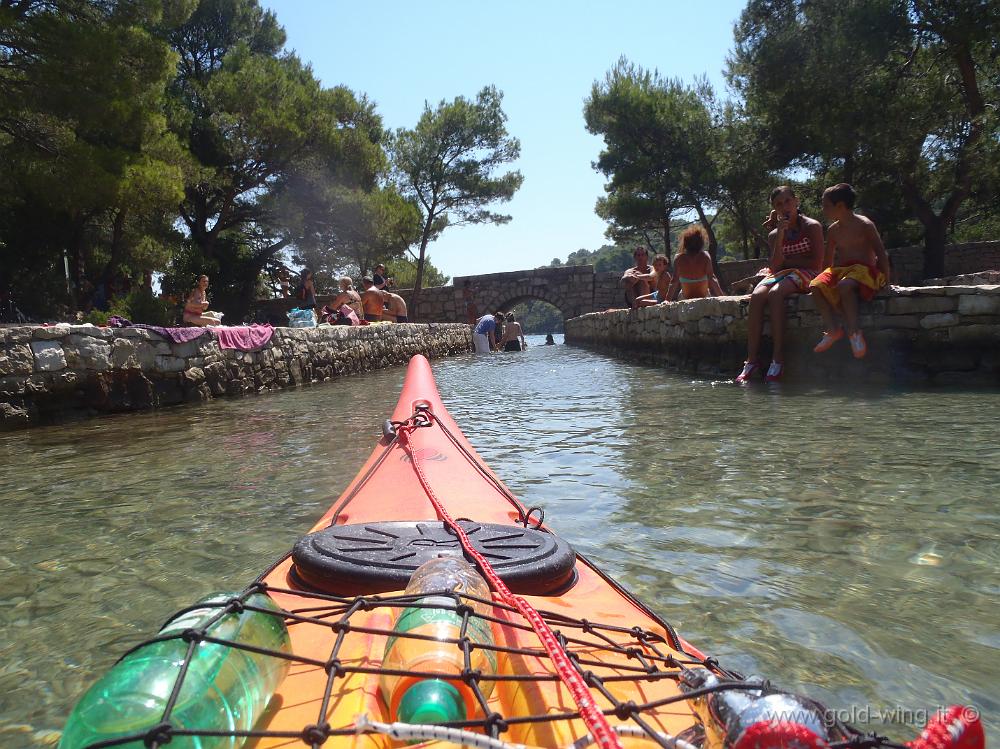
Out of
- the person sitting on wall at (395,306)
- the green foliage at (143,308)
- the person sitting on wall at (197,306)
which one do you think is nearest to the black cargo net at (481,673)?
the person sitting on wall at (197,306)

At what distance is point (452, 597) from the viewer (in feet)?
3.52

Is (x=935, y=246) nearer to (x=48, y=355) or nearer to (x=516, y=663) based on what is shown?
(x=48, y=355)

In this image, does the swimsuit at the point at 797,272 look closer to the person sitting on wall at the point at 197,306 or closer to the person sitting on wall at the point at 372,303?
the person sitting on wall at the point at 197,306

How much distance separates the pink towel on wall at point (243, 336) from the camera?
7617 mm

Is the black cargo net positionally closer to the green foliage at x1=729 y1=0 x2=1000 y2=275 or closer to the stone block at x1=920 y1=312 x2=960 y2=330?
the stone block at x1=920 y1=312 x2=960 y2=330

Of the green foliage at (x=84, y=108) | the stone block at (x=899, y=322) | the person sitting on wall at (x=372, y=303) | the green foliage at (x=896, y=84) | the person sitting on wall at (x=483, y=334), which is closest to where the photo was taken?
the stone block at (x=899, y=322)

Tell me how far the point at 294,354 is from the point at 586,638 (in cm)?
864

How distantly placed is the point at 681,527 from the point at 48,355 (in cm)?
580

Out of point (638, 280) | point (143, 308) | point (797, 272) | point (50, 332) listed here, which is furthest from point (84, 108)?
point (797, 272)

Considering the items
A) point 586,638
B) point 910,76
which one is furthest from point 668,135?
Answer: point 586,638

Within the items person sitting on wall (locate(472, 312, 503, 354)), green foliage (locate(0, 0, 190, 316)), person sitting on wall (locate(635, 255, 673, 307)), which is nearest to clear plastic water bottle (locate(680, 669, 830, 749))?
person sitting on wall (locate(635, 255, 673, 307))

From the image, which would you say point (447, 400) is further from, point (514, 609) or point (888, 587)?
point (514, 609)

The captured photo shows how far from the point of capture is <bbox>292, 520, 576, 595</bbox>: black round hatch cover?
1.35m

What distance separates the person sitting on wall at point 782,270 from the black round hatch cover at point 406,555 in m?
5.22
